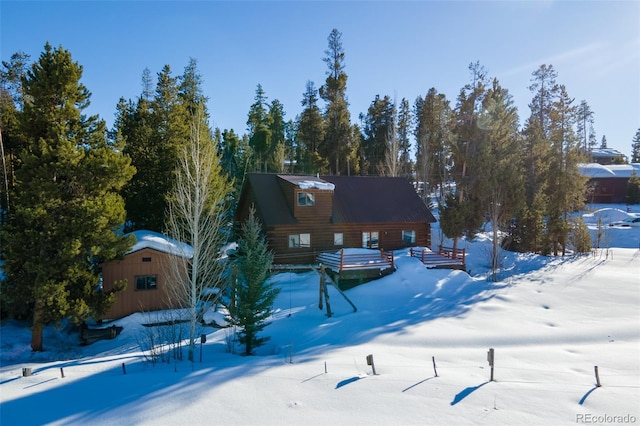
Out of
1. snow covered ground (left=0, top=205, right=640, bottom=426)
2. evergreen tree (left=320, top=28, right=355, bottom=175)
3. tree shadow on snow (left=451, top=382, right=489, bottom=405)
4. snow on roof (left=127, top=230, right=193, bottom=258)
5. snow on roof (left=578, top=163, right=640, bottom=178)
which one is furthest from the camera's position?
snow on roof (left=578, top=163, right=640, bottom=178)

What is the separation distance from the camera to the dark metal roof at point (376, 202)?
24350 millimetres

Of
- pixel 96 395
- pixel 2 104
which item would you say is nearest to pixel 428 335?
pixel 96 395

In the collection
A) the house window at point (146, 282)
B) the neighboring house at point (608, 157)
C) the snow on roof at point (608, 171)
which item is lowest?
→ the house window at point (146, 282)

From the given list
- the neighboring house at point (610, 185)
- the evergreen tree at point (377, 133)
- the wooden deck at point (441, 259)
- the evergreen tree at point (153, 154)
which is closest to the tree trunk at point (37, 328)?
the evergreen tree at point (153, 154)

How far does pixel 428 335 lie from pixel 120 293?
13.8 metres

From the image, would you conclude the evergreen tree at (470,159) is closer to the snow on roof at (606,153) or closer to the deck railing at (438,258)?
the deck railing at (438,258)

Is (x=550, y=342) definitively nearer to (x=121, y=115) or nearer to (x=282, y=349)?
(x=282, y=349)

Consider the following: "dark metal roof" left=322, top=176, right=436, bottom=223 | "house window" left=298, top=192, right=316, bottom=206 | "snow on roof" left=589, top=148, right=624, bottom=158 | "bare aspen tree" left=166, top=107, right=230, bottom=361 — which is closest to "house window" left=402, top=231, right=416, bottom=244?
"dark metal roof" left=322, top=176, right=436, bottom=223

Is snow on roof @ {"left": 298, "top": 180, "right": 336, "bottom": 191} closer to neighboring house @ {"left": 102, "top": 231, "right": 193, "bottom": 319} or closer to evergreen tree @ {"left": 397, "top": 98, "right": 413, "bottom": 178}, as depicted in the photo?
neighboring house @ {"left": 102, "top": 231, "right": 193, "bottom": 319}

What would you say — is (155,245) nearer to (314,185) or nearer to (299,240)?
(299,240)

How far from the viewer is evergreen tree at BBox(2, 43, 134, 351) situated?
14.0 metres

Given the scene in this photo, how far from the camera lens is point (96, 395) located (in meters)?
8.02

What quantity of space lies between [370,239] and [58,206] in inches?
672

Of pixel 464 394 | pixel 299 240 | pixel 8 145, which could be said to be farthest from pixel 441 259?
pixel 8 145
